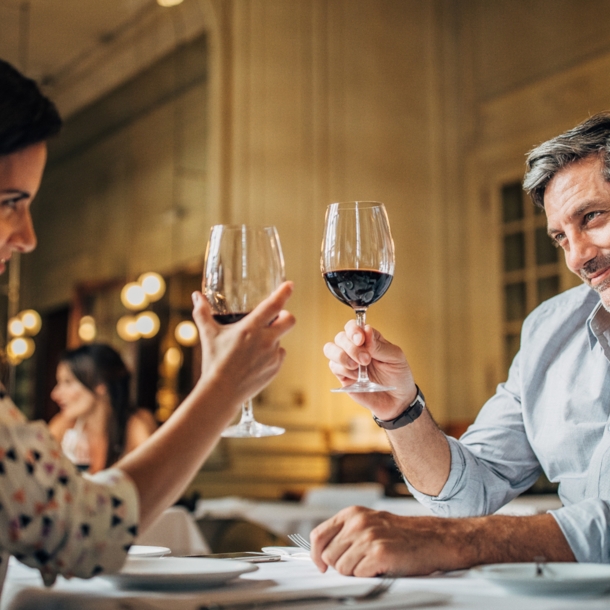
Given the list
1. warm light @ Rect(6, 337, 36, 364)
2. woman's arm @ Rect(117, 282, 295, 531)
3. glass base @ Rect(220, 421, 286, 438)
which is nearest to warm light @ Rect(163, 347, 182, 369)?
warm light @ Rect(6, 337, 36, 364)

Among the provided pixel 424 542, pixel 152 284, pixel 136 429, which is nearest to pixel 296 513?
pixel 136 429

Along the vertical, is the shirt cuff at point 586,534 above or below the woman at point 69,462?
below

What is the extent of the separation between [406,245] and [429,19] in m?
2.26

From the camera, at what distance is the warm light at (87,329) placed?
865 centimetres

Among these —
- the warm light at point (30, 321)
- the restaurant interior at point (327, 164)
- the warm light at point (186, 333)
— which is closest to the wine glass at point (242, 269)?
the restaurant interior at point (327, 164)

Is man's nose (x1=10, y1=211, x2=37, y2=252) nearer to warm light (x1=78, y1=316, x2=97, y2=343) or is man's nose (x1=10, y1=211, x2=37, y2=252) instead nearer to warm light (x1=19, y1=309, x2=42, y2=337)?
warm light (x1=78, y1=316, x2=97, y2=343)

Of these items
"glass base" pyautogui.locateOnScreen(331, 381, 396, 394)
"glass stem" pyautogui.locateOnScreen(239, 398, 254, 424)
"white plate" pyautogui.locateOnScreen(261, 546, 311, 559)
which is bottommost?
"white plate" pyautogui.locateOnScreen(261, 546, 311, 559)

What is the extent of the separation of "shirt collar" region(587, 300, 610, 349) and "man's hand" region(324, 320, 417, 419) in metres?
0.39

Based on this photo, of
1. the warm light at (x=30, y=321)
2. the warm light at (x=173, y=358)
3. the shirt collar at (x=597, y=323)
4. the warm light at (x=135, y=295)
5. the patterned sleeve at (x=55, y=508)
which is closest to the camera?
the patterned sleeve at (x=55, y=508)

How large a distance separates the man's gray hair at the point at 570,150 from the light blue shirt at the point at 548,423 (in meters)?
0.26

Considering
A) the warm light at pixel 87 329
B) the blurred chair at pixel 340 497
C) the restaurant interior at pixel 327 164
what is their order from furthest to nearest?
the warm light at pixel 87 329, the restaurant interior at pixel 327 164, the blurred chair at pixel 340 497

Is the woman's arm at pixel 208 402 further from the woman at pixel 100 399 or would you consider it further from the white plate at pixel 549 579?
the woman at pixel 100 399

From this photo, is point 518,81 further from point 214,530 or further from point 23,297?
point 23,297

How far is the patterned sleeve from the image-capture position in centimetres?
79
